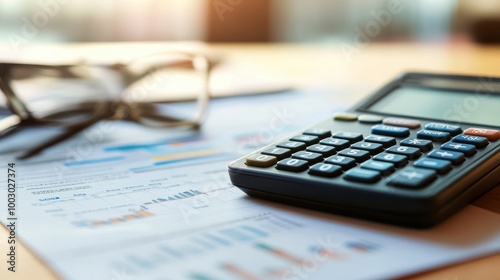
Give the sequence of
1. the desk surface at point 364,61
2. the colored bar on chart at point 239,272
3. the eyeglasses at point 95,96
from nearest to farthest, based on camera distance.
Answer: the colored bar on chart at point 239,272
the eyeglasses at point 95,96
the desk surface at point 364,61

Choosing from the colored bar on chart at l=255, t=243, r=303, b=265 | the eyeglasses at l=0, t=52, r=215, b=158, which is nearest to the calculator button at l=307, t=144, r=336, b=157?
the colored bar on chart at l=255, t=243, r=303, b=265

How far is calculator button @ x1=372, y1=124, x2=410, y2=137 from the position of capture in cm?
40

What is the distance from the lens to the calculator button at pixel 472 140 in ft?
1.19

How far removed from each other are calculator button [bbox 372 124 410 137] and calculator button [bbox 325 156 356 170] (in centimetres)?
6

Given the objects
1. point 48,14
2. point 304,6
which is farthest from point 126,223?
point 304,6

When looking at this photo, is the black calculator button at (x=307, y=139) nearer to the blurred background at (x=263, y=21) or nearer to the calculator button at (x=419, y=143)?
the calculator button at (x=419, y=143)

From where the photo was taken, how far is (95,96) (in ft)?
1.96

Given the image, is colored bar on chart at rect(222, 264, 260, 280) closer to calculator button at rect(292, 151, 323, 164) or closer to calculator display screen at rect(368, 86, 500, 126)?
calculator button at rect(292, 151, 323, 164)

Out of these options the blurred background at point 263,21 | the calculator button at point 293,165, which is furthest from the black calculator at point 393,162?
the blurred background at point 263,21

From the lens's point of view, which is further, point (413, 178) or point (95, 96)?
point (95, 96)

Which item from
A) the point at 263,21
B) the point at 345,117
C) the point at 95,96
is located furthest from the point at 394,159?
the point at 263,21

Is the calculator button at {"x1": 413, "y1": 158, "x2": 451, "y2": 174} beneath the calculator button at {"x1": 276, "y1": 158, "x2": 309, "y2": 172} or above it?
beneath

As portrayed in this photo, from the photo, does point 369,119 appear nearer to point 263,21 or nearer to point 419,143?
point 419,143

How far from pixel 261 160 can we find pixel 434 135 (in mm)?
112
